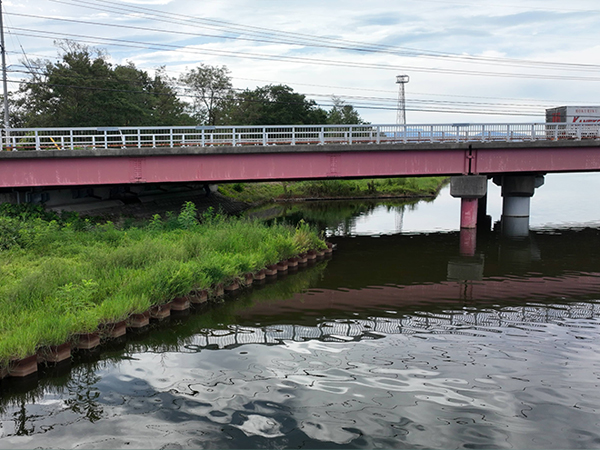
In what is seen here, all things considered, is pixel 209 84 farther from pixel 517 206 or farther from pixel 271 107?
pixel 517 206

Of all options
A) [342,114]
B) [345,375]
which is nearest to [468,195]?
[345,375]

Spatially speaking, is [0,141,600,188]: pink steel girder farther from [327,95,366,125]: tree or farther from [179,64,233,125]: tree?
[327,95,366,125]: tree

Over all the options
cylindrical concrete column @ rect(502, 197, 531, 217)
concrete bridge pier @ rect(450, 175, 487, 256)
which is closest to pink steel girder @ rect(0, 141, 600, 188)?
concrete bridge pier @ rect(450, 175, 487, 256)

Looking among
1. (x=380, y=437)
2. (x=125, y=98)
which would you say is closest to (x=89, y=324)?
(x=380, y=437)

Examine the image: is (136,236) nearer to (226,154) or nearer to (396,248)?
(226,154)

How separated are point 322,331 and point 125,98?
4852 centimetres

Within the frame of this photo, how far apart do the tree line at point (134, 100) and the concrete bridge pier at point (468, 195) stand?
99.7 feet

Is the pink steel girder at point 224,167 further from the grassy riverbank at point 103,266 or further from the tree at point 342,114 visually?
the tree at point 342,114

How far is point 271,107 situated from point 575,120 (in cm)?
4718

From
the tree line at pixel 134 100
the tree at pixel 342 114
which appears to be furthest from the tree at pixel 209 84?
the tree at pixel 342 114

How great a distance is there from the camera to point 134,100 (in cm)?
6581

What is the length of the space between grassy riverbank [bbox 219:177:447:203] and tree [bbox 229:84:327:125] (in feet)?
58.6

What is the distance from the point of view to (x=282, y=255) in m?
23.6

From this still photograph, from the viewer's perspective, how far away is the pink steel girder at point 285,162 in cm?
3008
